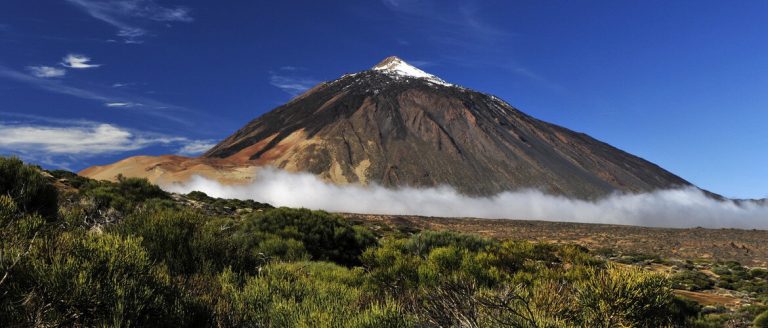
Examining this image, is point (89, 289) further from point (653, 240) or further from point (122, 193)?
point (653, 240)

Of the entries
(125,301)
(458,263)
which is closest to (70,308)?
(125,301)

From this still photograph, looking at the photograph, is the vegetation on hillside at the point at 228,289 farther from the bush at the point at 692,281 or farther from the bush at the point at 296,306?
the bush at the point at 692,281

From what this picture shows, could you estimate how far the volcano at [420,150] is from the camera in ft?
392

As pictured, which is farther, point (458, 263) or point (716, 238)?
point (716, 238)

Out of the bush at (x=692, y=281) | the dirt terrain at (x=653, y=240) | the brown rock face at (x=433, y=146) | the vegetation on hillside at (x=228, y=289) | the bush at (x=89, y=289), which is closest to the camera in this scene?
the bush at (x=89, y=289)

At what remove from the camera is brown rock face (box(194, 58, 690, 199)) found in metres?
122

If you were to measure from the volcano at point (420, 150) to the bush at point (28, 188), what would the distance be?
333 feet

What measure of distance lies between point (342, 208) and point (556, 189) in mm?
57294

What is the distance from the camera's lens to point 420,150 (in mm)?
131375

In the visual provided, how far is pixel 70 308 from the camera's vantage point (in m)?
4.60

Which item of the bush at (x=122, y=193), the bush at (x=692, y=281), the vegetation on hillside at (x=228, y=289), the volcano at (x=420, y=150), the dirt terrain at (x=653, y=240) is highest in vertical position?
the volcano at (x=420, y=150)

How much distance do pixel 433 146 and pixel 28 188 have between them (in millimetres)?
123610

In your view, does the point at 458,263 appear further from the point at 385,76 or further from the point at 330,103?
the point at 385,76

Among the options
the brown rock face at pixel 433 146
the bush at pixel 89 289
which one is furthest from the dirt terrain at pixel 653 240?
the brown rock face at pixel 433 146
